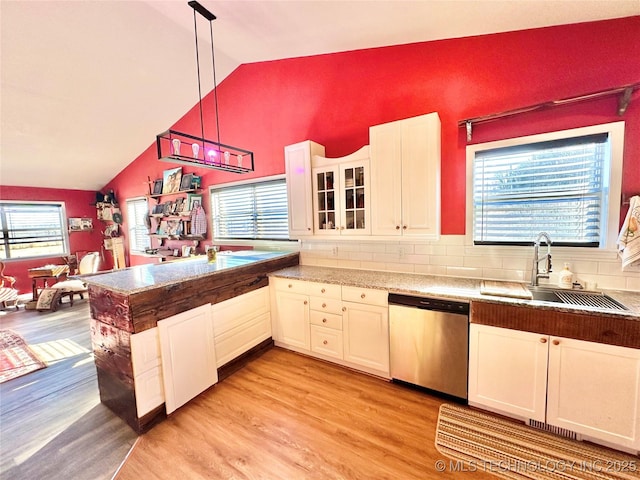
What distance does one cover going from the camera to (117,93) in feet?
11.2

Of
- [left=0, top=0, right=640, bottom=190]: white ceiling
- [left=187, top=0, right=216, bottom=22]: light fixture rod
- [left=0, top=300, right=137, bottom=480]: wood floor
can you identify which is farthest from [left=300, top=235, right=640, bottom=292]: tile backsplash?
[left=187, top=0, right=216, bottom=22]: light fixture rod

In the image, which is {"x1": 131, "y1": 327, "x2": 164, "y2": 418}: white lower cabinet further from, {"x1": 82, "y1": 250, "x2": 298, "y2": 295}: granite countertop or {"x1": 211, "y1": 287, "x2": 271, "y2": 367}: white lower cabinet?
{"x1": 211, "y1": 287, "x2": 271, "y2": 367}: white lower cabinet

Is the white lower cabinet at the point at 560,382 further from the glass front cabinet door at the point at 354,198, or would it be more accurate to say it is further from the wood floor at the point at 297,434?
the glass front cabinet door at the point at 354,198

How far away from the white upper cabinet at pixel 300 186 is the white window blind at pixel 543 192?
158cm

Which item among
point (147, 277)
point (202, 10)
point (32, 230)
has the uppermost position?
point (202, 10)

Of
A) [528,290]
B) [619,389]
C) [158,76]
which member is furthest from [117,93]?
[619,389]

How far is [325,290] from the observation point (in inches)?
99.6

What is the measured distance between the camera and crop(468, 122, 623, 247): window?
6.30 feet

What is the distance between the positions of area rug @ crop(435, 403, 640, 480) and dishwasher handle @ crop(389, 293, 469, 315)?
789 millimetres

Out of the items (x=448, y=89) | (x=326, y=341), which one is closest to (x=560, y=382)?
(x=326, y=341)

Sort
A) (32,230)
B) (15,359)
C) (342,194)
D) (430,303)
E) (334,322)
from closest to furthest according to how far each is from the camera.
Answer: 1. (430,303)
2. (334,322)
3. (342,194)
4. (15,359)
5. (32,230)

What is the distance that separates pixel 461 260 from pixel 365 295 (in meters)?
0.96

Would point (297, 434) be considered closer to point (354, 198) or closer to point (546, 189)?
point (354, 198)

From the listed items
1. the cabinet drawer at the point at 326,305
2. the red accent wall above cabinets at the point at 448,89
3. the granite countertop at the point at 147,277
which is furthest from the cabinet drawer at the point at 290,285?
the red accent wall above cabinets at the point at 448,89
